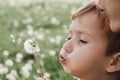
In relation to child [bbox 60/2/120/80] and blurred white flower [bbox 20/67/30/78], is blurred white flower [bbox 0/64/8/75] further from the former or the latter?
child [bbox 60/2/120/80]

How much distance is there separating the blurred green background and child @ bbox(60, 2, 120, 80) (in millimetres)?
438

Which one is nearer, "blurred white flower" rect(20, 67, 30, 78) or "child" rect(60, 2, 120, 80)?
"child" rect(60, 2, 120, 80)

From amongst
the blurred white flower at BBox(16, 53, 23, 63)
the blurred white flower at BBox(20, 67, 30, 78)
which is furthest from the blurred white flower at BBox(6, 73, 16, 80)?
the blurred white flower at BBox(16, 53, 23, 63)

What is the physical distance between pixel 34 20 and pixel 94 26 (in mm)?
5213

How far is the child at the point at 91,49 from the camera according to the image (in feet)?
9.38

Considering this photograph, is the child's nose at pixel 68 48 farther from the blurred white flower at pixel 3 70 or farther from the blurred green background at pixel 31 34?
the blurred white flower at pixel 3 70

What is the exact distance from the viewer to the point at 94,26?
290 centimetres

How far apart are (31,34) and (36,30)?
0.98m

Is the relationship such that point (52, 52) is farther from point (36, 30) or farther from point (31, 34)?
point (36, 30)

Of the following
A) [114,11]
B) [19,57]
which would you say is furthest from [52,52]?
[114,11]

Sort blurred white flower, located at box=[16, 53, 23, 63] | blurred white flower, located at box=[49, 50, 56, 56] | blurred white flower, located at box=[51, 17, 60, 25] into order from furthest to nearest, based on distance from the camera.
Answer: blurred white flower, located at box=[51, 17, 60, 25], blurred white flower, located at box=[49, 50, 56, 56], blurred white flower, located at box=[16, 53, 23, 63]

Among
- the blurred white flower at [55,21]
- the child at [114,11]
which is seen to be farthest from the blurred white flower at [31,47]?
the blurred white flower at [55,21]

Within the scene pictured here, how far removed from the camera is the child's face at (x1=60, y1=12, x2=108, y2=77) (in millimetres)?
2894

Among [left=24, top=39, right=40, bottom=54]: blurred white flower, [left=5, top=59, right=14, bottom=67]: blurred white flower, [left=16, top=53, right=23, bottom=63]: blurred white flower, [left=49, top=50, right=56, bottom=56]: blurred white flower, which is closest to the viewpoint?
[left=24, top=39, right=40, bottom=54]: blurred white flower
